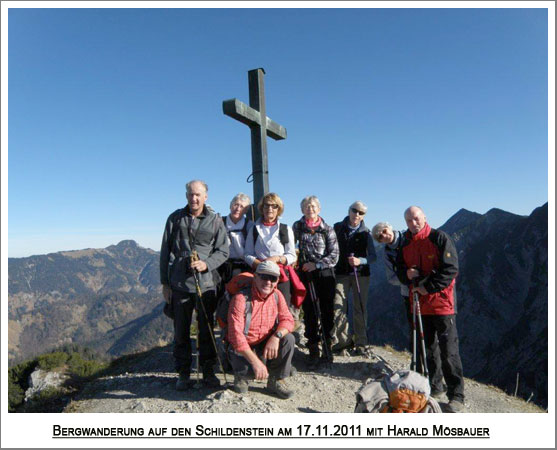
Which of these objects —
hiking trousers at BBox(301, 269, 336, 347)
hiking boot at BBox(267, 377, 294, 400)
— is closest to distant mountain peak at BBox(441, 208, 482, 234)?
hiking trousers at BBox(301, 269, 336, 347)

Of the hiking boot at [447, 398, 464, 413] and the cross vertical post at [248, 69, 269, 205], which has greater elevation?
the cross vertical post at [248, 69, 269, 205]

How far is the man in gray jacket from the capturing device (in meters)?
5.64

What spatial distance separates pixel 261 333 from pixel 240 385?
0.86 m

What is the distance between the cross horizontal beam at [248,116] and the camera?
24.3 ft

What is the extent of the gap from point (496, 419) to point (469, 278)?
5367 inches

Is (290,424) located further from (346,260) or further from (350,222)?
(350,222)

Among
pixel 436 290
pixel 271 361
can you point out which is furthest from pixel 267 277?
pixel 436 290

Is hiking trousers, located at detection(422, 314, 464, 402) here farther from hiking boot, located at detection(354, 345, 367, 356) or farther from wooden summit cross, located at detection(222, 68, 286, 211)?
wooden summit cross, located at detection(222, 68, 286, 211)

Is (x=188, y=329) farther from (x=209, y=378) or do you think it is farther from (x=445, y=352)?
(x=445, y=352)

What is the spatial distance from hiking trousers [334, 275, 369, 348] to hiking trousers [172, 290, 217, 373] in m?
2.76

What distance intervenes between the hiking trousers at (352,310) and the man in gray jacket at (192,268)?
2825mm

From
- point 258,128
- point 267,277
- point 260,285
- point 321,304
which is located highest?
point 258,128

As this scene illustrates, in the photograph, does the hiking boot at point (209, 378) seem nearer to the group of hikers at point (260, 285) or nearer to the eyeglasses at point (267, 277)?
the group of hikers at point (260, 285)

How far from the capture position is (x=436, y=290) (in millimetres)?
5391
